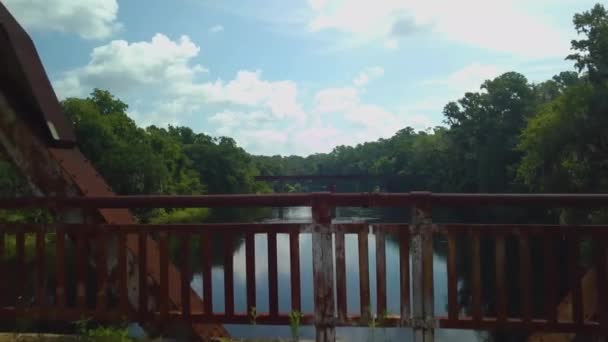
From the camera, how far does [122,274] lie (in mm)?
3566

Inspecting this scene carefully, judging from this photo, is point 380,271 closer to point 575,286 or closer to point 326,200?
point 326,200

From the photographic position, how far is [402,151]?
314 ft

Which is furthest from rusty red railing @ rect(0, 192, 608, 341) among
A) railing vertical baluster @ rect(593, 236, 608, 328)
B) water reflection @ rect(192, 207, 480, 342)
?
water reflection @ rect(192, 207, 480, 342)

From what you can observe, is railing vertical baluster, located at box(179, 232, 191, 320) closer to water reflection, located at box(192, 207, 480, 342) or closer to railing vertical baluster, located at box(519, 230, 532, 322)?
railing vertical baluster, located at box(519, 230, 532, 322)

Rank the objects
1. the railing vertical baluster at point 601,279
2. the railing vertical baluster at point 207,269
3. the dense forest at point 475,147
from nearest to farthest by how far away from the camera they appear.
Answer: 1. the railing vertical baluster at point 601,279
2. the railing vertical baluster at point 207,269
3. the dense forest at point 475,147

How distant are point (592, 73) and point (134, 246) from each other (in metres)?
32.1

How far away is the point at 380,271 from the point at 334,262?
31 cm

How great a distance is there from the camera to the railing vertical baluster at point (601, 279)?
10.7ft

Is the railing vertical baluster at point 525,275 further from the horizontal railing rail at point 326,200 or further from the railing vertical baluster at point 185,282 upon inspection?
the railing vertical baluster at point 185,282

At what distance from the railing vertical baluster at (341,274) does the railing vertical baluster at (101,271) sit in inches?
62.1

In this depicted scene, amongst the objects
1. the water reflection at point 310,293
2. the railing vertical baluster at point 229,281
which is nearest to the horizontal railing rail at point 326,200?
the railing vertical baluster at point 229,281

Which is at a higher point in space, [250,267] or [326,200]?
[326,200]

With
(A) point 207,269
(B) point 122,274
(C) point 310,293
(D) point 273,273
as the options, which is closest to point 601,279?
(D) point 273,273

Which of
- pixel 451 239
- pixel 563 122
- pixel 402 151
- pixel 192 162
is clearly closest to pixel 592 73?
pixel 563 122
